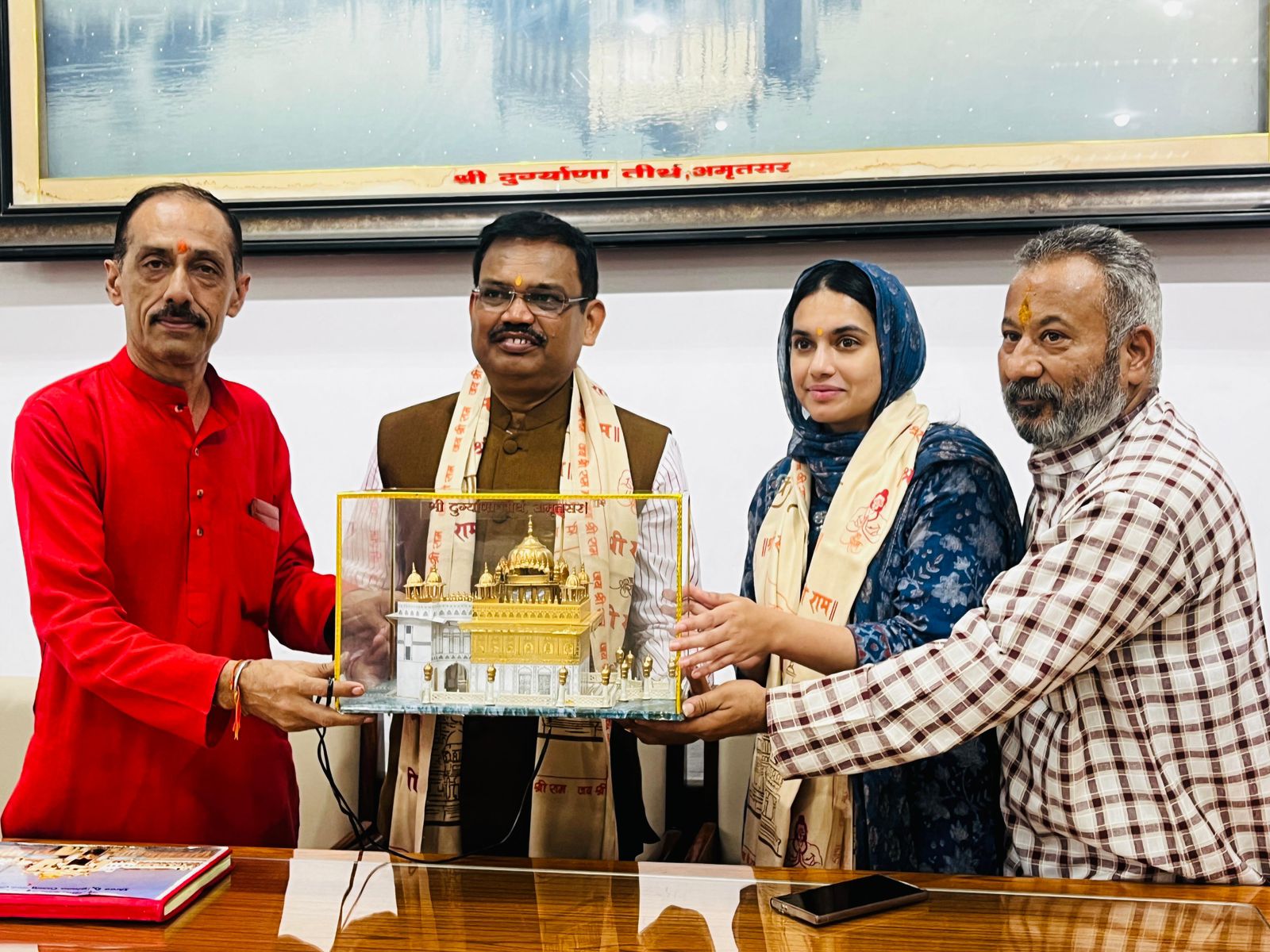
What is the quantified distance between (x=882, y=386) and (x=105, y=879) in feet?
4.75

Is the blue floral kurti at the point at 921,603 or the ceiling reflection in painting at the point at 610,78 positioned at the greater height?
the ceiling reflection in painting at the point at 610,78

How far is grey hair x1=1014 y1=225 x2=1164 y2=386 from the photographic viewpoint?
5.69 ft

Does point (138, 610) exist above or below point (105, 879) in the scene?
above

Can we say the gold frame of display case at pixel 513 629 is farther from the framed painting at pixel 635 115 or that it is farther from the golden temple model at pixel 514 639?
the framed painting at pixel 635 115

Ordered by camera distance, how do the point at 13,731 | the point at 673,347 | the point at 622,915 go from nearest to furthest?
the point at 622,915 < the point at 13,731 < the point at 673,347

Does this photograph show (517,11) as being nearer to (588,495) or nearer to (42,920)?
(588,495)

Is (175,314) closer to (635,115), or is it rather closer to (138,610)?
(138,610)

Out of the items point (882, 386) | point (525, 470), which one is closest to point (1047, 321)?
point (882, 386)

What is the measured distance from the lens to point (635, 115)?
2.63 metres

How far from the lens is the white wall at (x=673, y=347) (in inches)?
101

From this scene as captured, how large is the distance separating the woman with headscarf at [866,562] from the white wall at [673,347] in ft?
2.10

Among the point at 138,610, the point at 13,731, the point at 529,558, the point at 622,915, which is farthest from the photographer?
the point at 13,731

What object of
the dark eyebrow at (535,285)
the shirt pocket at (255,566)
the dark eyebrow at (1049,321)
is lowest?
the shirt pocket at (255,566)

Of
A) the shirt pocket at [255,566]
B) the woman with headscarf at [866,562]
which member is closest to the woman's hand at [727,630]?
the woman with headscarf at [866,562]
